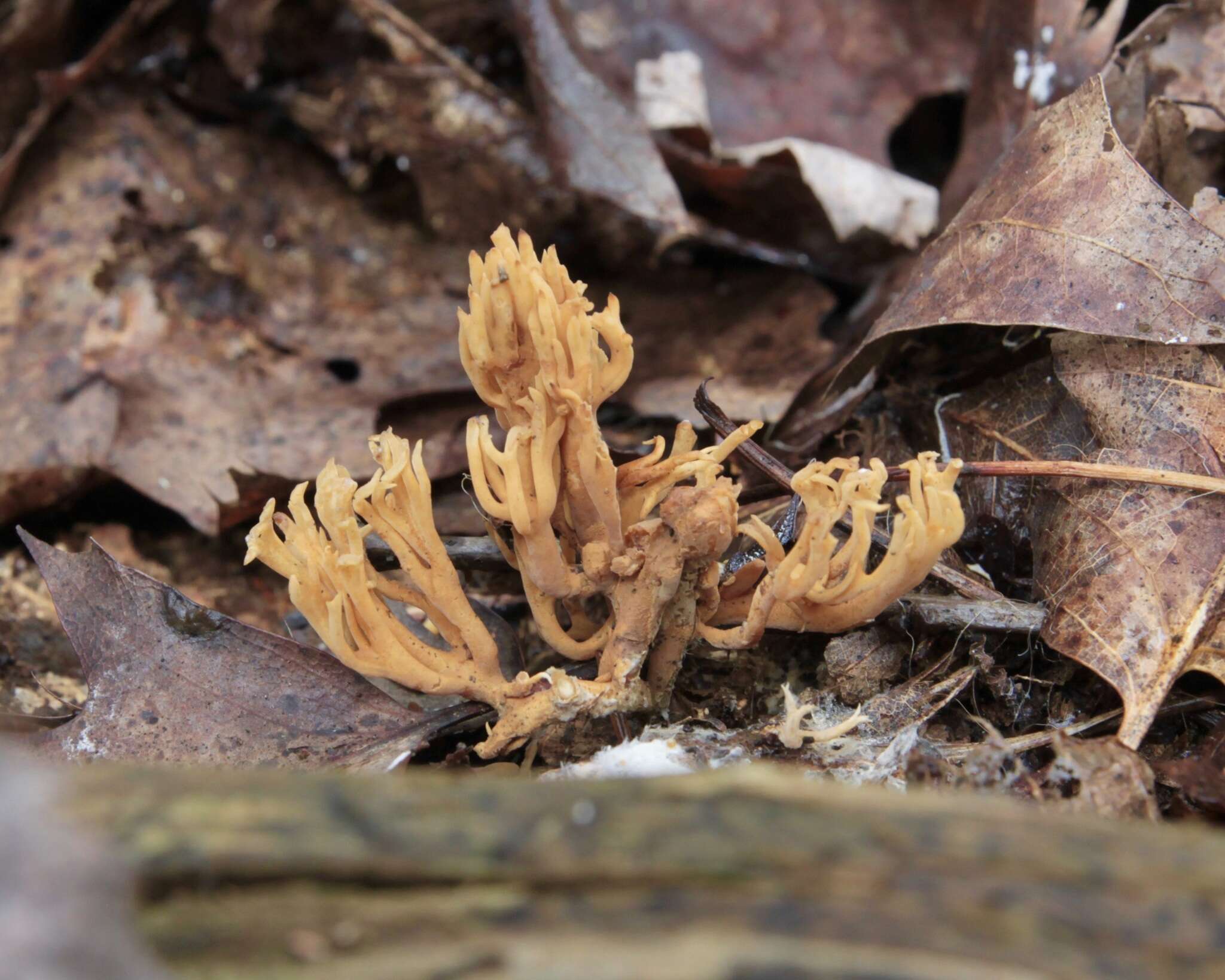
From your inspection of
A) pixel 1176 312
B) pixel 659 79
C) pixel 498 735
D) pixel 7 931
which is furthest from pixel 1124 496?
pixel 659 79

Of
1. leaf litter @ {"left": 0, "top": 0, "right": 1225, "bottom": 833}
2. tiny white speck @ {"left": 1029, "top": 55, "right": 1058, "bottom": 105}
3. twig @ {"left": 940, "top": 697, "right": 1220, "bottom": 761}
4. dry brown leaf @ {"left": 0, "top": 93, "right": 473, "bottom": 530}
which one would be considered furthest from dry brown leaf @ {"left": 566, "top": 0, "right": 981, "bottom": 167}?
twig @ {"left": 940, "top": 697, "right": 1220, "bottom": 761}

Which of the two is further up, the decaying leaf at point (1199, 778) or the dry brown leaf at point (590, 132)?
the dry brown leaf at point (590, 132)

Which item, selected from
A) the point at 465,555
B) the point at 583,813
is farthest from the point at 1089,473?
the point at 583,813

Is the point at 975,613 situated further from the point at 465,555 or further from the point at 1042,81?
the point at 1042,81

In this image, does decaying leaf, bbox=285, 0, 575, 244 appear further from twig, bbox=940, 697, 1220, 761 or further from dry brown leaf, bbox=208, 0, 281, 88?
twig, bbox=940, 697, 1220, 761

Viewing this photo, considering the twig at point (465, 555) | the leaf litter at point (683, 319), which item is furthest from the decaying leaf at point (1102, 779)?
the twig at point (465, 555)

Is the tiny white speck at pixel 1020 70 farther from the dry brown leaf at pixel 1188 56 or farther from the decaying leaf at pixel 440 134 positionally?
the decaying leaf at pixel 440 134
